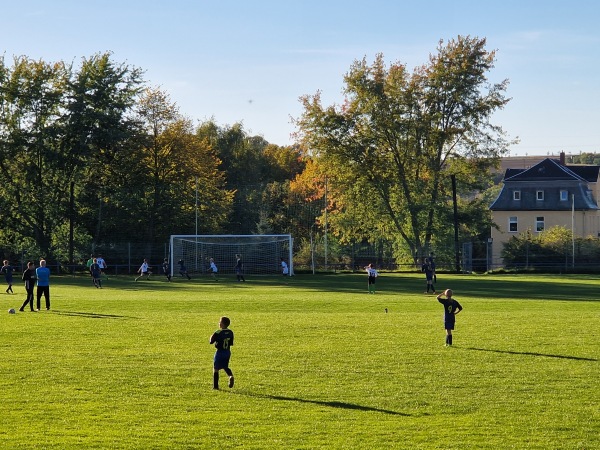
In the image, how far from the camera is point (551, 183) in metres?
93.1

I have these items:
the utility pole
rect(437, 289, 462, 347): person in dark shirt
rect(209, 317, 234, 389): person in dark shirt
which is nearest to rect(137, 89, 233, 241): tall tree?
the utility pole

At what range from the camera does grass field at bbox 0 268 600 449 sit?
13383 mm

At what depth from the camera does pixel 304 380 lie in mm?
17984

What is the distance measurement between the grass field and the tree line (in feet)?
134

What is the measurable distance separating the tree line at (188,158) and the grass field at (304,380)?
1607 inches

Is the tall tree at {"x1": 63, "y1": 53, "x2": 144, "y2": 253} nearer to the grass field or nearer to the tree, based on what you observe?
the tree

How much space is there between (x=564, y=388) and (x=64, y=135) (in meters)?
62.9

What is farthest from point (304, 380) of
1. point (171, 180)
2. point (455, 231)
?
point (171, 180)

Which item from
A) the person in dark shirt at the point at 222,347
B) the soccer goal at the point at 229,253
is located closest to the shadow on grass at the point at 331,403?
the person in dark shirt at the point at 222,347

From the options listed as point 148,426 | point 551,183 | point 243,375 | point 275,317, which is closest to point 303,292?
point 275,317

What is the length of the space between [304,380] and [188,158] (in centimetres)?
6398

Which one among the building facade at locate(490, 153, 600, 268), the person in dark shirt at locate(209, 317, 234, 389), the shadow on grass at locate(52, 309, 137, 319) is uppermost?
the building facade at locate(490, 153, 600, 268)

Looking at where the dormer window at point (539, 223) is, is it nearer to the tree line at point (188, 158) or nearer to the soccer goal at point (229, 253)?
the tree line at point (188, 158)

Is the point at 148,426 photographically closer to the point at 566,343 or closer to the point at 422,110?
the point at 566,343
